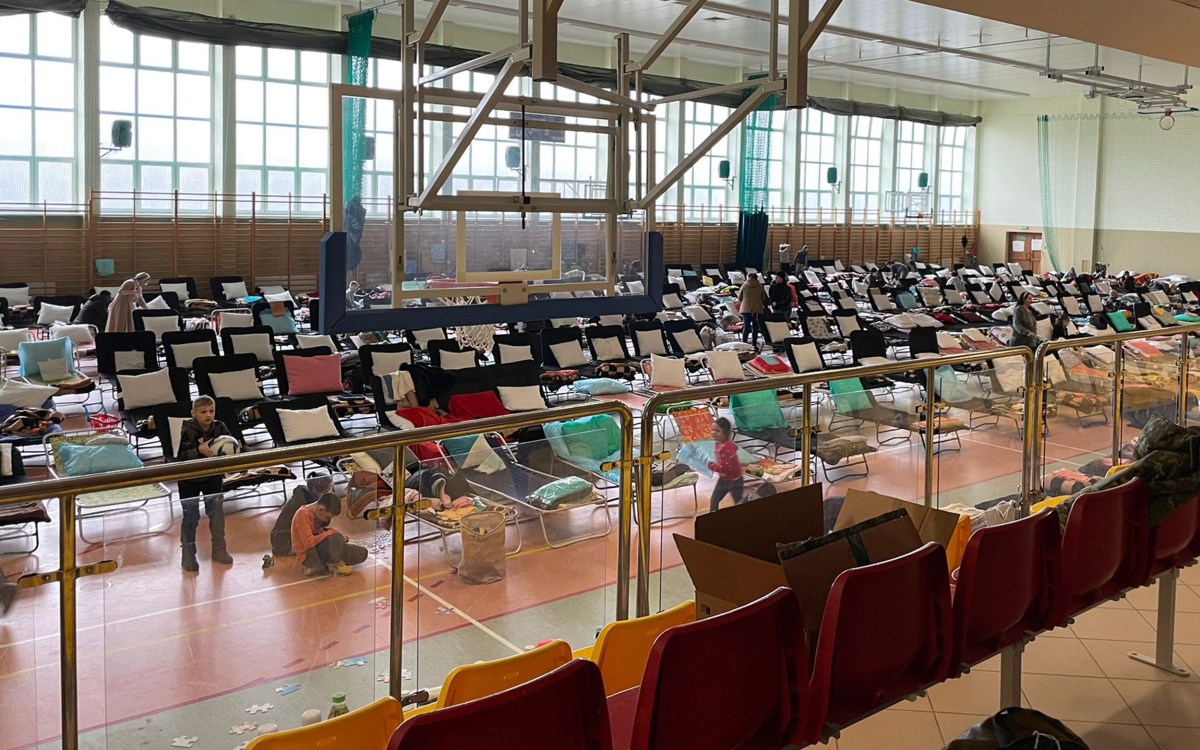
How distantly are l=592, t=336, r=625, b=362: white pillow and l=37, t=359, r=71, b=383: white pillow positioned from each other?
5592 mm

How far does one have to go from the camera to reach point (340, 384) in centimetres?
1095

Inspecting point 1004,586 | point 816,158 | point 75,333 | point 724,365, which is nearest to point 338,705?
point 1004,586

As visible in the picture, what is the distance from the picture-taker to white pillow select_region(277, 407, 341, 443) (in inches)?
335

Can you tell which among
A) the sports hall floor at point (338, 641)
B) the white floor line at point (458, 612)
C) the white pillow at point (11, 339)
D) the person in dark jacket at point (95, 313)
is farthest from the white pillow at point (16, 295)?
the sports hall floor at point (338, 641)

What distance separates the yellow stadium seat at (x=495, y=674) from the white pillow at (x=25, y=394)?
27.5 ft

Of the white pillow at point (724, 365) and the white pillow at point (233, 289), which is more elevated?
the white pillow at point (233, 289)

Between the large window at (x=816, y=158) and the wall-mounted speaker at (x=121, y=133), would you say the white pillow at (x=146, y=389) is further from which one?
the large window at (x=816, y=158)

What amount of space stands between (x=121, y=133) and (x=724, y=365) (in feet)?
41.8

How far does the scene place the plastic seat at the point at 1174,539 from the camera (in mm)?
4293

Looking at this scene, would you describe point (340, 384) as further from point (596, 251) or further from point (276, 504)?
point (276, 504)

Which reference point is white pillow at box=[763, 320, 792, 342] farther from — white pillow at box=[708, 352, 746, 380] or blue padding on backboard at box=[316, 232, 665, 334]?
blue padding on backboard at box=[316, 232, 665, 334]

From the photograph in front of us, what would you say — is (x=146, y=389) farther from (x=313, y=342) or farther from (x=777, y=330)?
(x=777, y=330)

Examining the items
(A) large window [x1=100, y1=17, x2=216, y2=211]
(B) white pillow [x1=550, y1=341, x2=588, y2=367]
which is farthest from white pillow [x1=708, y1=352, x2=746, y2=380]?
(A) large window [x1=100, y1=17, x2=216, y2=211]

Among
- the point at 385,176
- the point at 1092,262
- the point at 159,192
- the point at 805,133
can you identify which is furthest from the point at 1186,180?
the point at 385,176
